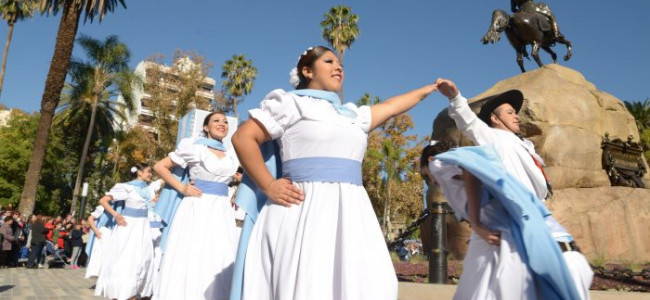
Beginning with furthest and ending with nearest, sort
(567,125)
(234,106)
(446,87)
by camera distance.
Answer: (234,106) → (567,125) → (446,87)

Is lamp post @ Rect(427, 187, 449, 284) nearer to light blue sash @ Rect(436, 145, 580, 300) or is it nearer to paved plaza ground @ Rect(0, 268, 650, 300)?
paved plaza ground @ Rect(0, 268, 650, 300)

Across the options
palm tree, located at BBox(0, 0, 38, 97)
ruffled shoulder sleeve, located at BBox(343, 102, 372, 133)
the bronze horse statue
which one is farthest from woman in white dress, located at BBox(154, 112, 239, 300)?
palm tree, located at BBox(0, 0, 38, 97)

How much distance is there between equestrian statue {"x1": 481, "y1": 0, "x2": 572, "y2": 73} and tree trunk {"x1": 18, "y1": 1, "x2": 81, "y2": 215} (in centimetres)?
1525

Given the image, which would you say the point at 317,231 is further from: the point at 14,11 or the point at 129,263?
the point at 14,11

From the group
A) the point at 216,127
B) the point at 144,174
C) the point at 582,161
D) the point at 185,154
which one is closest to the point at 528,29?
the point at 582,161

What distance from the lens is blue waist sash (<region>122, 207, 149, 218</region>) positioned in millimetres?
8109

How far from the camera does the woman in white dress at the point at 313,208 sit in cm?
257

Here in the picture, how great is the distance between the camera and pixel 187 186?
17.6 feet

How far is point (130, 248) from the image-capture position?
24.2ft

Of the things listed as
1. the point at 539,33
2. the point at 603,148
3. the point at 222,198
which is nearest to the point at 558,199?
the point at 603,148

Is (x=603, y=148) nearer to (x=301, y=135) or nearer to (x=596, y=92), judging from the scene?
(x=596, y=92)

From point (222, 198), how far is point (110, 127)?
36.8 metres

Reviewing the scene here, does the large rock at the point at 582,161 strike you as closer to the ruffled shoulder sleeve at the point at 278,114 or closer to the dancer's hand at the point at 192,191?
the dancer's hand at the point at 192,191

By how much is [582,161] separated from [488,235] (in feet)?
28.5
